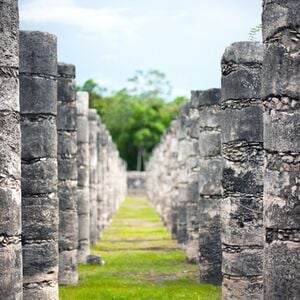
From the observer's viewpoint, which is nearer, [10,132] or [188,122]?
[10,132]

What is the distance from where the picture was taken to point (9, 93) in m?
7.85

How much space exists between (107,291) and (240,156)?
348 cm

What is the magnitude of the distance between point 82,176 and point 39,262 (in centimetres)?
606

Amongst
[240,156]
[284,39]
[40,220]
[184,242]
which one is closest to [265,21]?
[284,39]

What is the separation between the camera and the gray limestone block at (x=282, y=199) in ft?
22.7

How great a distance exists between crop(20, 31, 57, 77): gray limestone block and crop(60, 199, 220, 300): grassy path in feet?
11.8

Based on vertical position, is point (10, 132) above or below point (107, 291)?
above

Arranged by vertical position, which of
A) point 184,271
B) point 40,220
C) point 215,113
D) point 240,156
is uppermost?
point 215,113

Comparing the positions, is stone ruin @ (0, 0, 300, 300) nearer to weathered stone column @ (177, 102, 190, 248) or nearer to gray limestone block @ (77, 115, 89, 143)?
gray limestone block @ (77, 115, 89, 143)

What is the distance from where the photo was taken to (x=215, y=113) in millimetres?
13594

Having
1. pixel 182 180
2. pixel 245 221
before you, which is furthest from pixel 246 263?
pixel 182 180

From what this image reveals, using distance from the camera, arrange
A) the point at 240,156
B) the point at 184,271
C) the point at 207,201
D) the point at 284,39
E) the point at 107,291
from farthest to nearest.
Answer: the point at 184,271, the point at 207,201, the point at 107,291, the point at 240,156, the point at 284,39

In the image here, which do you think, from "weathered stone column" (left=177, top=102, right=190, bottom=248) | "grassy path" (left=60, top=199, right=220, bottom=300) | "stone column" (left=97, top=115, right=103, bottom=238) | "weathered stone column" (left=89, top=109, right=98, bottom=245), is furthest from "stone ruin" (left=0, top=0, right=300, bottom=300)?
"stone column" (left=97, top=115, right=103, bottom=238)

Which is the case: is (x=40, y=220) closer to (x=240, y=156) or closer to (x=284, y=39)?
(x=240, y=156)
